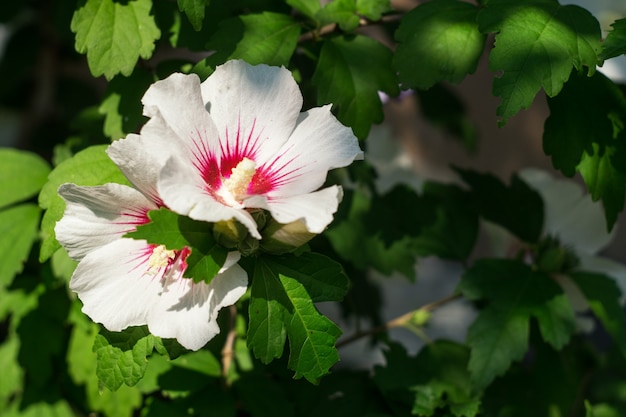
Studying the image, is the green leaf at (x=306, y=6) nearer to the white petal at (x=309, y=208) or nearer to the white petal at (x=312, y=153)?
the white petal at (x=312, y=153)

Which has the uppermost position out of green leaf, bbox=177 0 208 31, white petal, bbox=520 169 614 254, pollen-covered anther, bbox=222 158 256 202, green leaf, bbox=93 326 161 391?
green leaf, bbox=177 0 208 31

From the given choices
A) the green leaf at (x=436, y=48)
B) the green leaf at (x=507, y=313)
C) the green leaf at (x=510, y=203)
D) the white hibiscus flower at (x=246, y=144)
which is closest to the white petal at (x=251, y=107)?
the white hibiscus flower at (x=246, y=144)

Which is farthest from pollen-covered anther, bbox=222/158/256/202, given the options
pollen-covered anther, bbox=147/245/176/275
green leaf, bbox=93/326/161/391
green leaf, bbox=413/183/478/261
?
green leaf, bbox=413/183/478/261

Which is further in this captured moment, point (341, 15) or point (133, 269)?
point (341, 15)

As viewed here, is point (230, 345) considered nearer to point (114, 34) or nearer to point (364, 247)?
point (364, 247)

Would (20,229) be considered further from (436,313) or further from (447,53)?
(436,313)

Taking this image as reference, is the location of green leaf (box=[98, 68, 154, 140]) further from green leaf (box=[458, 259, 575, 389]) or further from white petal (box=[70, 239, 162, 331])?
green leaf (box=[458, 259, 575, 389])

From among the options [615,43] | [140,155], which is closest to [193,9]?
[140,155]
